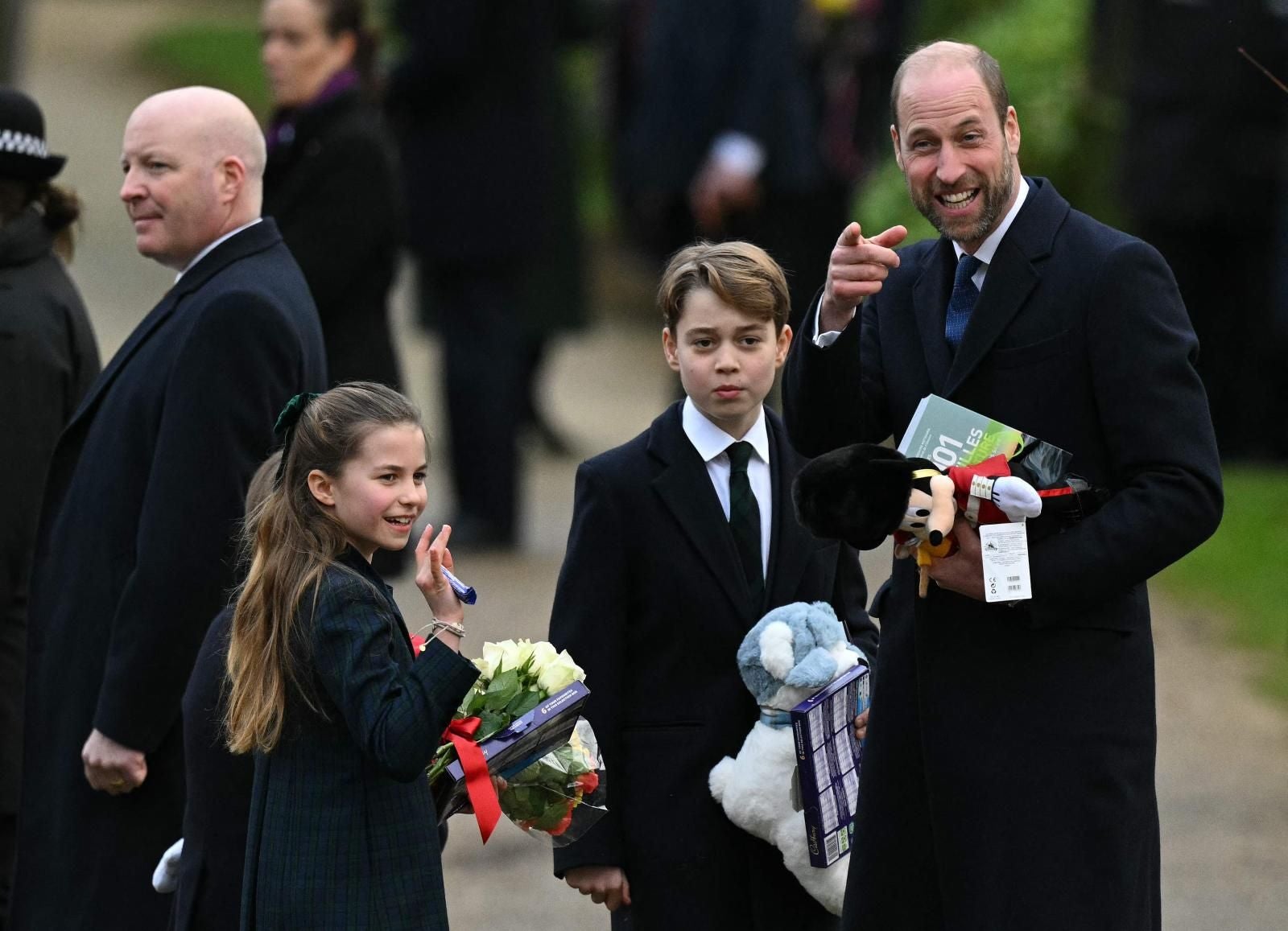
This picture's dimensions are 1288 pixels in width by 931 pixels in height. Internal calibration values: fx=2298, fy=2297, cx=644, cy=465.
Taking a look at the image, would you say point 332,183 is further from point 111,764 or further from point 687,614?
point 687,614

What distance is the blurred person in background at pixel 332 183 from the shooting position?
6164mm

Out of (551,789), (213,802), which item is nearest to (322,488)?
(551,789)

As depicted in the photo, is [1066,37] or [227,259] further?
[1066,37]

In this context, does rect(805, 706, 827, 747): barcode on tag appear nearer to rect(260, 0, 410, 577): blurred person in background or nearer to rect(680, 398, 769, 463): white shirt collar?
rect(680, 398, 769, 463): white shirt collar

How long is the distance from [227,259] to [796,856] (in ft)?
5.48

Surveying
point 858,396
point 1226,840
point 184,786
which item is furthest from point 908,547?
point 1226,840

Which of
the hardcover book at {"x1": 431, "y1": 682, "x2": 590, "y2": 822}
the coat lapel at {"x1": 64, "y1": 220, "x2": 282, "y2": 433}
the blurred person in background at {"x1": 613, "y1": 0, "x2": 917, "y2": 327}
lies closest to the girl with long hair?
the hardcover book at {"x1": 431, "y1": 682, "x2": 590, "y2": 822}

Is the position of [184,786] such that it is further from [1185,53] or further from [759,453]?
[1185,53]

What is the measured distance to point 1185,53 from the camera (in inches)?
380

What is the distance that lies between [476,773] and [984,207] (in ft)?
3.94

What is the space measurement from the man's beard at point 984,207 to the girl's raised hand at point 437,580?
2.98 feet

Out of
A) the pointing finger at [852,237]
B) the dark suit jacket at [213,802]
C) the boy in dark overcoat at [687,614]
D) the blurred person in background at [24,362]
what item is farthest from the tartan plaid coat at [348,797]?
the blurred person in background at [24,362]

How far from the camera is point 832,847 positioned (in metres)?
3.95

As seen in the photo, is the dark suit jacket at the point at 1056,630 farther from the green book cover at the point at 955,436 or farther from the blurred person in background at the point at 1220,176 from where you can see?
the blurred person in background at the point at 1220,176
